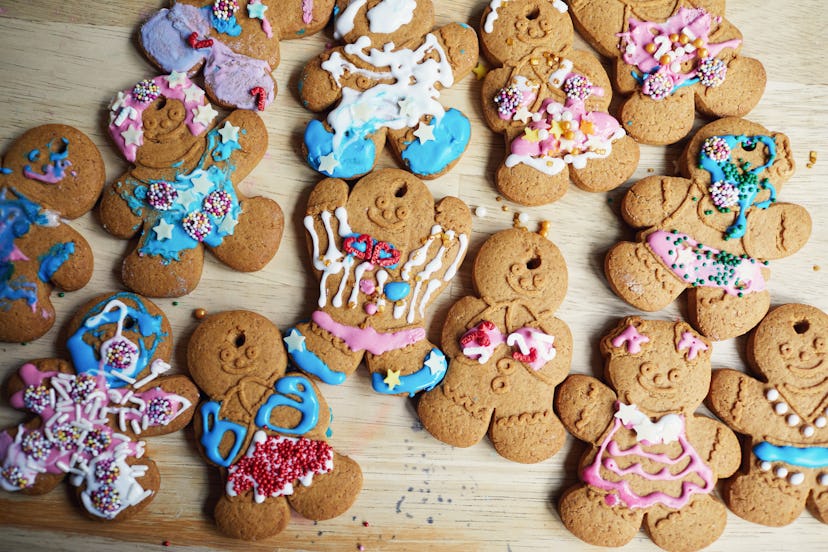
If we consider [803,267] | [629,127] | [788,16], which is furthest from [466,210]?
[788,16]

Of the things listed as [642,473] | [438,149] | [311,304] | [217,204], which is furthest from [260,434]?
[642,473]

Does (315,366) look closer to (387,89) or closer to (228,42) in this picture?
(387,89)

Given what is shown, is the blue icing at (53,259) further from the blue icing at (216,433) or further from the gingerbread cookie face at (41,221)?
the blue icing at (216,433)

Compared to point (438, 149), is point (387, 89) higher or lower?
higher

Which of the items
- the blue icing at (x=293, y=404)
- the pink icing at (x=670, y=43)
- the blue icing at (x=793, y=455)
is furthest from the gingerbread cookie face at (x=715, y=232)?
the blue icing at (x=293, y=404)

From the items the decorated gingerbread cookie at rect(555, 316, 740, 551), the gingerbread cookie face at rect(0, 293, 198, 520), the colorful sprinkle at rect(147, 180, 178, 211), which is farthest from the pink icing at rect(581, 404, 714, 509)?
Answer: the colorful sprinkle at rect(147, 180, 178, 211)
